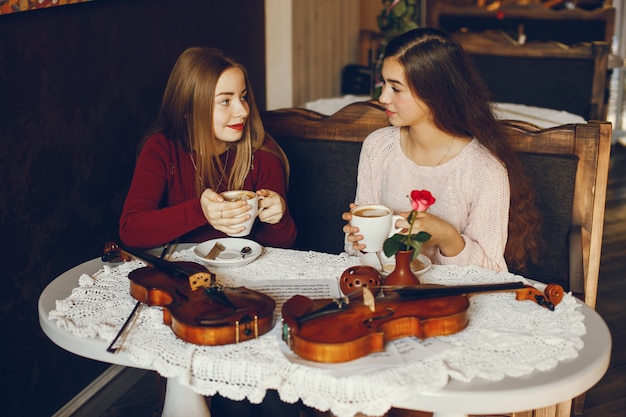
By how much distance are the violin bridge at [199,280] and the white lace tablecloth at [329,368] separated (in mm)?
86

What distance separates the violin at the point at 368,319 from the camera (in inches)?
51.4

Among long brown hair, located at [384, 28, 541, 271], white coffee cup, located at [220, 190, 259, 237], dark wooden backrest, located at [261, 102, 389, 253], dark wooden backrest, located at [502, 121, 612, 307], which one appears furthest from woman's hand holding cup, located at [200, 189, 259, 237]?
dark wooden backrest, located at [502, 121, 612, 307]

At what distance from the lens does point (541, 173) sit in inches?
91.2

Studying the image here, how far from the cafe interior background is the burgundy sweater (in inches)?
11.1

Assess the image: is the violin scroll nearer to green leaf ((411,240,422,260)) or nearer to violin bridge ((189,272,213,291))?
green leaf ((411,240,422,260))

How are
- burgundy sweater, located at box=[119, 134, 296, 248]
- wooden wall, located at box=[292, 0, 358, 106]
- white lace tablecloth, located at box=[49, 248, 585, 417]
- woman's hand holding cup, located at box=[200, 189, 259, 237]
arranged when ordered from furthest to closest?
wooden wall, located at box=[292, 0, 358, 106] → burgundy sweater, located at box=[119, 134, 296, 248] → woman's hand holding cup, located at box=[200, 189, 259, 237] → white lace tablecloth, located at box=[49, 248, 585, 417]

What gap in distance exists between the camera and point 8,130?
2.06 meters

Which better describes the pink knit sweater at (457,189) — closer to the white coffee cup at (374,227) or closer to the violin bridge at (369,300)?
the white coffee cup at (374,227)

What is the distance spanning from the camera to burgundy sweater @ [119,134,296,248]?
2000 mm

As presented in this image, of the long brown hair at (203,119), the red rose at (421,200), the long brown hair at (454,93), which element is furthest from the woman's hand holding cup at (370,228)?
the long brown hair at (203,119)

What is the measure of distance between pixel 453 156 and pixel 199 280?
2.95ft

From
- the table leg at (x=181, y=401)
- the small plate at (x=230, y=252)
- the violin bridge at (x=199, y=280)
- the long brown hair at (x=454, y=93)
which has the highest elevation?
the long brown hair at (x=454, y=93)

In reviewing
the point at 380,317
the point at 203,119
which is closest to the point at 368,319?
the point at 380,317

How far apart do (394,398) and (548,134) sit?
1.33 metres
